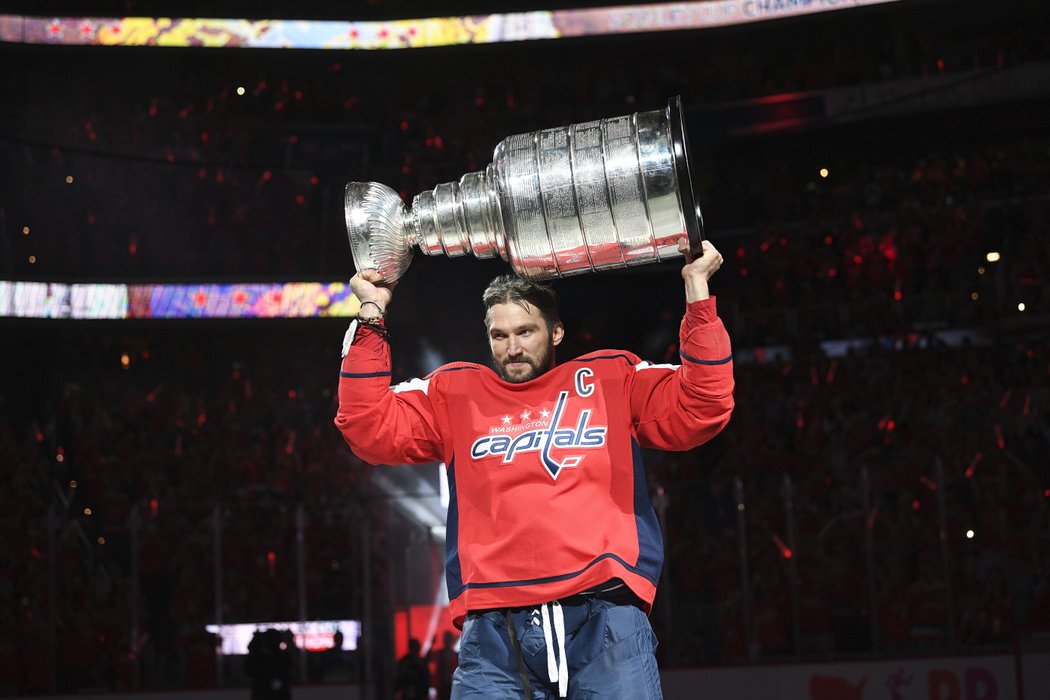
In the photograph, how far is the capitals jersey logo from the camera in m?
3.28

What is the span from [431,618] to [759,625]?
270cm

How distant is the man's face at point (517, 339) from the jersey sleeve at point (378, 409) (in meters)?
0.26

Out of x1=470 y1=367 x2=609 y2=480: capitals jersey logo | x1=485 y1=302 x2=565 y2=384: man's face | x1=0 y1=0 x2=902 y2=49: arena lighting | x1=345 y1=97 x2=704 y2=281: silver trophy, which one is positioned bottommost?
x1=470 y1=367 x2=609 y2=480: capitals jersey logo

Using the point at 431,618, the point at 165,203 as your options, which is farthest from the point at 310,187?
the point at 431,618

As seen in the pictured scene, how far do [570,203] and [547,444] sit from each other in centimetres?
64

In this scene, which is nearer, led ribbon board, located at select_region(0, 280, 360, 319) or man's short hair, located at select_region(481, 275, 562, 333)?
man's short hair, located at select_region(481, 275, 562, 333)

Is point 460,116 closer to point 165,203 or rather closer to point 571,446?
point 165,203

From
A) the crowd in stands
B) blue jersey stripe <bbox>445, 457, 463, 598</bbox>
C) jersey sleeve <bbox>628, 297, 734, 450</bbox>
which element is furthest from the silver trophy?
the crowd in stands

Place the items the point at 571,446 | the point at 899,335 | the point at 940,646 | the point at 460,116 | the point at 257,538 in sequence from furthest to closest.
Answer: the point at 460,116, the point at 899,335, the point at 257,538, the point at 940,646, the point at 571,446

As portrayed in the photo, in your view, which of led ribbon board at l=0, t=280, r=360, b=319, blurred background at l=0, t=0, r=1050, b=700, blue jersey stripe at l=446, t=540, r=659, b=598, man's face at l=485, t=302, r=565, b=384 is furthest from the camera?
led ribbon board at l=0, t=280, r=360, b=319

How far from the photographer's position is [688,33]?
62.0 feet

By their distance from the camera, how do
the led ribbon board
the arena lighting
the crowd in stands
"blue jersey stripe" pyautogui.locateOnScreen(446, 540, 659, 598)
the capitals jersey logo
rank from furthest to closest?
the arena lighting → the led ribbon board → the crowd in stands → the capitals jersey logo → "blue jersey stripe" pyautogui.locateOnScreen(446, 540, 659, 598)

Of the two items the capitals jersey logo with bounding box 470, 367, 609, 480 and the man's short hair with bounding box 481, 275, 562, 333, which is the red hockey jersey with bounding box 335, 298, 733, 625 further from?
the man's short hair with bounding box 481, 275, 562, 333

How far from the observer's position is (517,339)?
3418 millimetres
